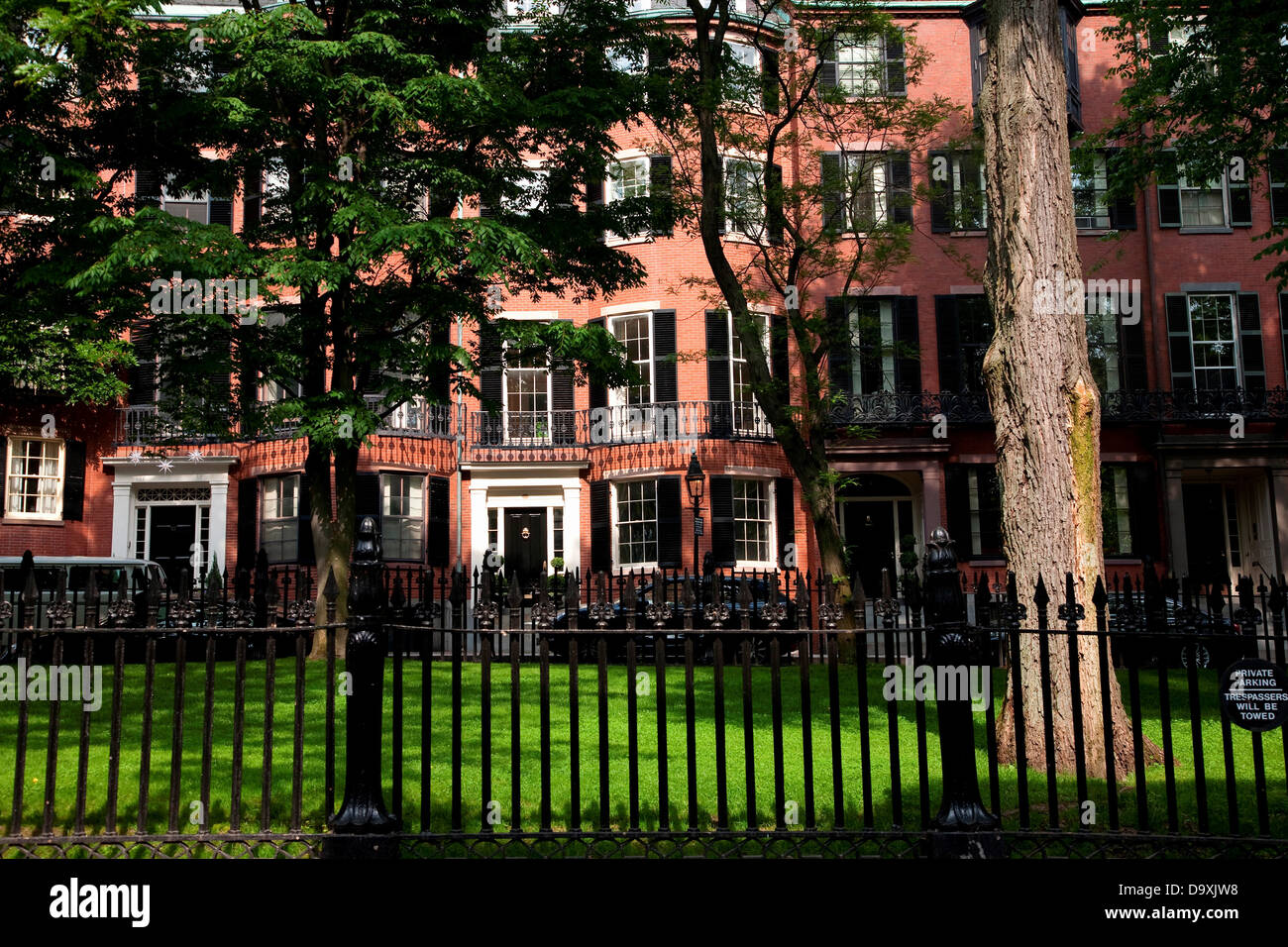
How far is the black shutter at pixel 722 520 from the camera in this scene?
82.8 ft

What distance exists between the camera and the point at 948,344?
27.1 meters

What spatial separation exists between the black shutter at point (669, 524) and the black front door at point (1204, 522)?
13019 millimetres

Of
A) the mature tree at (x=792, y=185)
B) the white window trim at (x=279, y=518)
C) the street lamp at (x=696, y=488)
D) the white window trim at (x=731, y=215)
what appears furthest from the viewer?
the white window trim at (x=279, y=518)

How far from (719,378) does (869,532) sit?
5.88 metres

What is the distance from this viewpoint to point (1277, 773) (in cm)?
759

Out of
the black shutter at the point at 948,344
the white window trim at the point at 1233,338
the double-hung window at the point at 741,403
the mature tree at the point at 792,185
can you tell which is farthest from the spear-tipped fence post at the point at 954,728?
the white window trim at the point at 1233,338

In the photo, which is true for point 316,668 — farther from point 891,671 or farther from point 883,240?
point 883,240

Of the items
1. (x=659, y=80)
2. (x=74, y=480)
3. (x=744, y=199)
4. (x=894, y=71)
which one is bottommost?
(x=74, y=480)

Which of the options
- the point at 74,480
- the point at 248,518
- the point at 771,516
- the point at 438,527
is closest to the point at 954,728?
the point at 771,516

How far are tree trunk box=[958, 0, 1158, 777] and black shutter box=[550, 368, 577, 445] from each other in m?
19.3

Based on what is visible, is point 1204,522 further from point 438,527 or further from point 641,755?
point 641,755

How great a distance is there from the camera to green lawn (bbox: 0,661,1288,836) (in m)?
6.07

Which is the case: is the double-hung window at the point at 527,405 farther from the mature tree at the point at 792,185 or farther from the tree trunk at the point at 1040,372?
the tree trunk at the point at 1040,372

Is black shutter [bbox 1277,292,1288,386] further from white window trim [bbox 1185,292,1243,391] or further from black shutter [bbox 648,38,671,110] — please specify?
black shutter [bbox 648,38,671,110]
